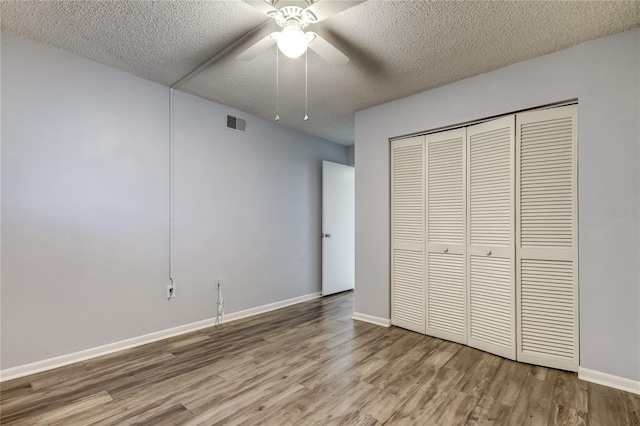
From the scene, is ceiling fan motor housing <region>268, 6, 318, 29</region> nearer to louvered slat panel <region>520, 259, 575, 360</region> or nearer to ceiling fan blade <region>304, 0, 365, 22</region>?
ceiling fan blade <region>304, 0, 365, 22</region>

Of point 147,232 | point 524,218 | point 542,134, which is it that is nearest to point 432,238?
point 524,218

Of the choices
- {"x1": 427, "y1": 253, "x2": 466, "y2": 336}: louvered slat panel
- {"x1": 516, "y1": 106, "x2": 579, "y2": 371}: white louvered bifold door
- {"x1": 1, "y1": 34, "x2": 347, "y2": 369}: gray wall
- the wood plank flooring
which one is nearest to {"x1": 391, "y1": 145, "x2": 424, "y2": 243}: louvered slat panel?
{"x1": 427, "y1": 253, "x2": 466, "y2": 336}: louvered slat panel

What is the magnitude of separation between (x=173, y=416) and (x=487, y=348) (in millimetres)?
2554

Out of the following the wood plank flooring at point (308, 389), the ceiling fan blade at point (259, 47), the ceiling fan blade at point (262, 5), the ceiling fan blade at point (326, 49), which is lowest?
the wood plank flooring at point (308, 389)

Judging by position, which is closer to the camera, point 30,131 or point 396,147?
point 30,131

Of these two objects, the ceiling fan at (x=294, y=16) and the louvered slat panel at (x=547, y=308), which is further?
the louvered slat panel at (x=547, y=308)

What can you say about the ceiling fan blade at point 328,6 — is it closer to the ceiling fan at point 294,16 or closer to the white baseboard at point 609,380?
the ceiling fan at point 294,16

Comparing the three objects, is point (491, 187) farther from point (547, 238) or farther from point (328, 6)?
point (328, 6)

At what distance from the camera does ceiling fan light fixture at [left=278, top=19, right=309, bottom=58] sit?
174 centimetres

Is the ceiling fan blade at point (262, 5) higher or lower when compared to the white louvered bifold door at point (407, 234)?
higher

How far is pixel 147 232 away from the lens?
2984 mm

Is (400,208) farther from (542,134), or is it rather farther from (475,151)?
(542,134)

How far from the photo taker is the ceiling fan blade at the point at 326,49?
1.92 meters

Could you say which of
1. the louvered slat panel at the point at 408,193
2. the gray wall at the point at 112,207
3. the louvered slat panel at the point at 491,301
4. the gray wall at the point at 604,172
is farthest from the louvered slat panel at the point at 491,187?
the gray wall at the point at 112,207
